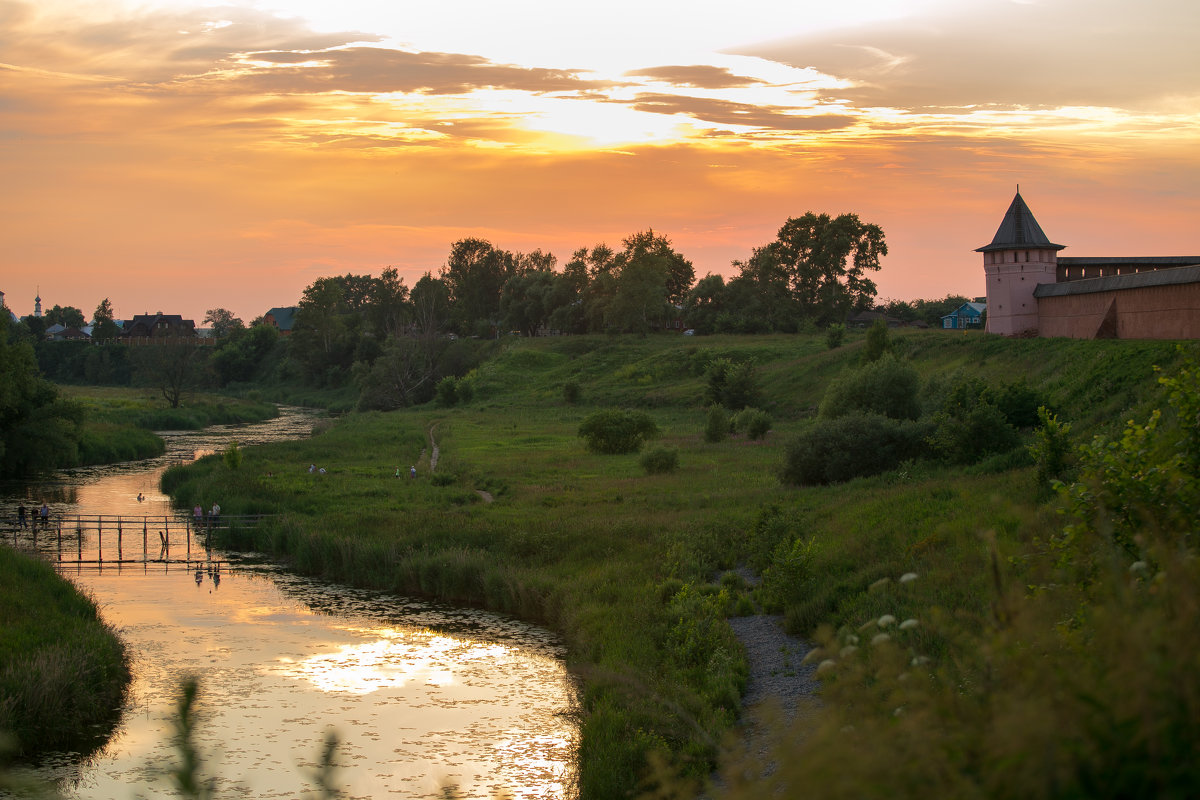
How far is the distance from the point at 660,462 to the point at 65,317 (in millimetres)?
174549

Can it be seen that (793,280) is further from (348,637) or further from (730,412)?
(348,637)

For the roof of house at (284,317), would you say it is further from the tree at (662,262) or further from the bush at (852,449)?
the bush at (852,449)

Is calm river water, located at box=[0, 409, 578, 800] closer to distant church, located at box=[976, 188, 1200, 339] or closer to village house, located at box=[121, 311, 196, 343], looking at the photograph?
distant church, located at box=[976, 188, 1200, 339]

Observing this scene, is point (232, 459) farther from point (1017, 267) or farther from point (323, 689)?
point (1017, 267)

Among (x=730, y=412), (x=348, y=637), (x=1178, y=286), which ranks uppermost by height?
(x=1178, y=286)

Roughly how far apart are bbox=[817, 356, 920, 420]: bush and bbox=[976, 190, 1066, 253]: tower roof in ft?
42.5

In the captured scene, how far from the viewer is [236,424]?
84.9 meters

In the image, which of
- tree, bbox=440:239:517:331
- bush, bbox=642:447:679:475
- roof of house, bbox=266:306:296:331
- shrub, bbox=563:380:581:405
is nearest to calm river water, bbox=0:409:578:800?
bush, bbox=642:447:679:475

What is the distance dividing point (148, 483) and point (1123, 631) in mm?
50586

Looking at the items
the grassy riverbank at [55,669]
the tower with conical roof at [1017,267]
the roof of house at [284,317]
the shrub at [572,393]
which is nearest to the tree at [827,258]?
the shrub at [572,393]

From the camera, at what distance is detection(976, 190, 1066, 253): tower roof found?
4925 cm

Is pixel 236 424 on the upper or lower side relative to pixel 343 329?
lower

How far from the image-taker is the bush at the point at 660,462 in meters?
41.5

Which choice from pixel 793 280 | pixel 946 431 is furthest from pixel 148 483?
pixel 793 280
